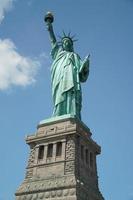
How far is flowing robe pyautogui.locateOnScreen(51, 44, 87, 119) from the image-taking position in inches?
1043

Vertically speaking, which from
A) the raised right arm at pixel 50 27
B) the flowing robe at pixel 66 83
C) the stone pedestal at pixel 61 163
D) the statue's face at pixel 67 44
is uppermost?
the raised right arm at pixel 50 27

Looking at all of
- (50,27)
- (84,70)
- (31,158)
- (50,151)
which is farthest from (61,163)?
(50,27)

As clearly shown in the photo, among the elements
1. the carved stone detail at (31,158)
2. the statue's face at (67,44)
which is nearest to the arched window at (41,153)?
the carved stone detail at (31,158)

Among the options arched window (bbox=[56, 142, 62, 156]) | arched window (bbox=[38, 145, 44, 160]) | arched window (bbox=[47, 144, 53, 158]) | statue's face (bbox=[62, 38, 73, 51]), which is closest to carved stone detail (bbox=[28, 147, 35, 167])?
arched window (bbox=[38, 145, 44, 160])

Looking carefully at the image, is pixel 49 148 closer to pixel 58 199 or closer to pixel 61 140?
pixel 61 140

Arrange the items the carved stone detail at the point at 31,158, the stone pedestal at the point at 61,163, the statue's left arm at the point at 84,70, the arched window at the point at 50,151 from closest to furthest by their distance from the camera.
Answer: the stone pedestal at the point at 61,163, the arched window at the point at 50,151, the carved stone detail at the point at 31,158, the statue's left arm at the point at 84,70

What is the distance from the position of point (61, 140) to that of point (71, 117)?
191 centimetres

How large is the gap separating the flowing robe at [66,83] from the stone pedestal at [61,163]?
1404mm

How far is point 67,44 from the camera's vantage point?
30.7 meters

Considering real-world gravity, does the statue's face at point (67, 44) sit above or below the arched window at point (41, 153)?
above

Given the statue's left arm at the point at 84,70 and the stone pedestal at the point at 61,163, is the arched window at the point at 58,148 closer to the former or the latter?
the stone pedestal at the point at 61,163

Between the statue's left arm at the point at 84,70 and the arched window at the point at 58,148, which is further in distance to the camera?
the statue's left arm at the point at 84,70

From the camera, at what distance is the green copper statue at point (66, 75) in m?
26.6

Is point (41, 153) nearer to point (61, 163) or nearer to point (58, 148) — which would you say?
point (58, 148)
